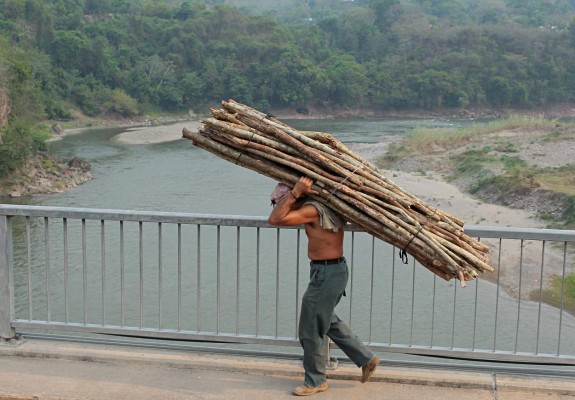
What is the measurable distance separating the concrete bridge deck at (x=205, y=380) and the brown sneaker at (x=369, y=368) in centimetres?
8

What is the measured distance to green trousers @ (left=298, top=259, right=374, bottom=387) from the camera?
16.0 feet

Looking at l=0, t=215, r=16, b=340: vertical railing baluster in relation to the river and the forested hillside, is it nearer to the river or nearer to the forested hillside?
the river

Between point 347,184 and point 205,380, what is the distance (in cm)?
155

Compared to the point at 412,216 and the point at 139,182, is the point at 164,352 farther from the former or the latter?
the point at 139,182

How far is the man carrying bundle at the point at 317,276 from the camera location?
15.7 ft

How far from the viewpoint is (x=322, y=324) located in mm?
4902

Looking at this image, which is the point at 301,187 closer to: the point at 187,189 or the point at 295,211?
the point at 295,211

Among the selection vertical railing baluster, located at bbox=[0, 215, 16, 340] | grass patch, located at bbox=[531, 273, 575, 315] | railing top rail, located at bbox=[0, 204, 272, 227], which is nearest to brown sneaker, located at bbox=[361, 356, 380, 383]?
railing top rail, located at bbox=[0, 204, 272, 227]

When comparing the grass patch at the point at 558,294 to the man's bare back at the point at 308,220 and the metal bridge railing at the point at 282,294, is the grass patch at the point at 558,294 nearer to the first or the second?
the metal bridge railing at the point at 282,294

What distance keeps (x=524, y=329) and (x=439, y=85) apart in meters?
68.7

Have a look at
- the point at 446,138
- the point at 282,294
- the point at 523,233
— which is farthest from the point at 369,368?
the point at 446,138

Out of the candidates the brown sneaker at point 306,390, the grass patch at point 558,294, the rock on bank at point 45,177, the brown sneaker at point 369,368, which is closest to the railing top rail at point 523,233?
the brown sneaker at point 369,368

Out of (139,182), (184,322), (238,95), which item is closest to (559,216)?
(184,322)

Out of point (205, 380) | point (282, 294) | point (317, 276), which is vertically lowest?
point (282, 294)
